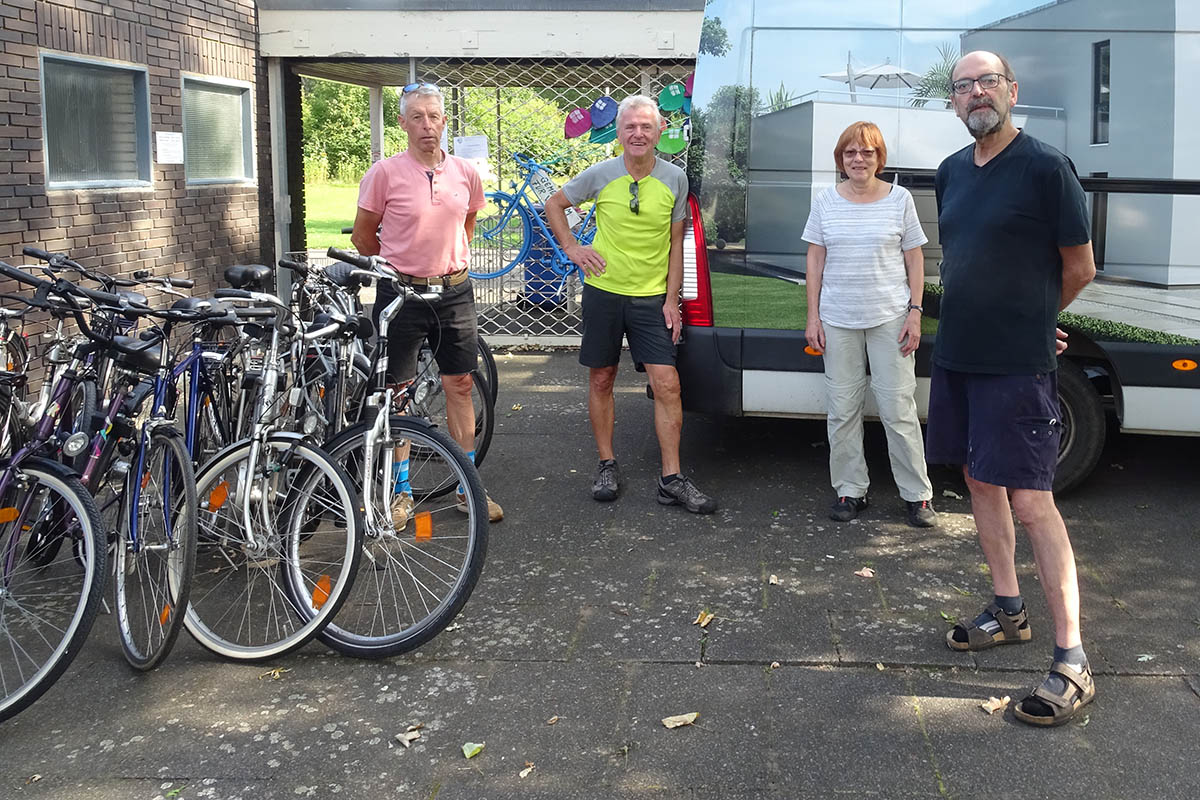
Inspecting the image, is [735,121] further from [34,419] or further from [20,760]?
[20,760]

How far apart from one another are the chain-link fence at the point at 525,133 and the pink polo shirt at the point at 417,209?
4.72 meters

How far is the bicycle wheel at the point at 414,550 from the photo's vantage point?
416 cm

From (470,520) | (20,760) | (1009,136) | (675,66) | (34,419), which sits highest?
(675,66)

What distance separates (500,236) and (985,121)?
7.58m

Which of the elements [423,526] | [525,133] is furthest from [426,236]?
[525,133]

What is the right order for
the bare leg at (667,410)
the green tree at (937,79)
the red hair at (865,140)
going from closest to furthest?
the red hair at (865,140) < the green tree at (937,79) < the bare leg at (667,410)

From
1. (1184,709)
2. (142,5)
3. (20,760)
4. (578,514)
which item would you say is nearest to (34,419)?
(20,760)

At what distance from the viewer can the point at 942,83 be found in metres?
5.62

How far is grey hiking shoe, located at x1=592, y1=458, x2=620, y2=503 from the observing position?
605 centimetres

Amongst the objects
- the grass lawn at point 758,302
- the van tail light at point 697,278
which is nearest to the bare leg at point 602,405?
the van tail light at point 697,278

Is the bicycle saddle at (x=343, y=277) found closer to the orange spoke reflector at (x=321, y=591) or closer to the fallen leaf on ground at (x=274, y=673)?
the orange spoke reflector at (x=321, y=591)

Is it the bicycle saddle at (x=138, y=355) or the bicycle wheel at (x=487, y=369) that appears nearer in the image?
the bicycle saddle at (x=138, y=355)

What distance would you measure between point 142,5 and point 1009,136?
7.01m

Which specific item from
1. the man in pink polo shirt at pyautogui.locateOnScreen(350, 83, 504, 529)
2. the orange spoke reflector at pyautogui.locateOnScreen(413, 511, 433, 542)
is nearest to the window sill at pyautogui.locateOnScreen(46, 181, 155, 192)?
the man in pink polo shirt at pyautogui.locateOnScreen(350, 83, 504, 529)
